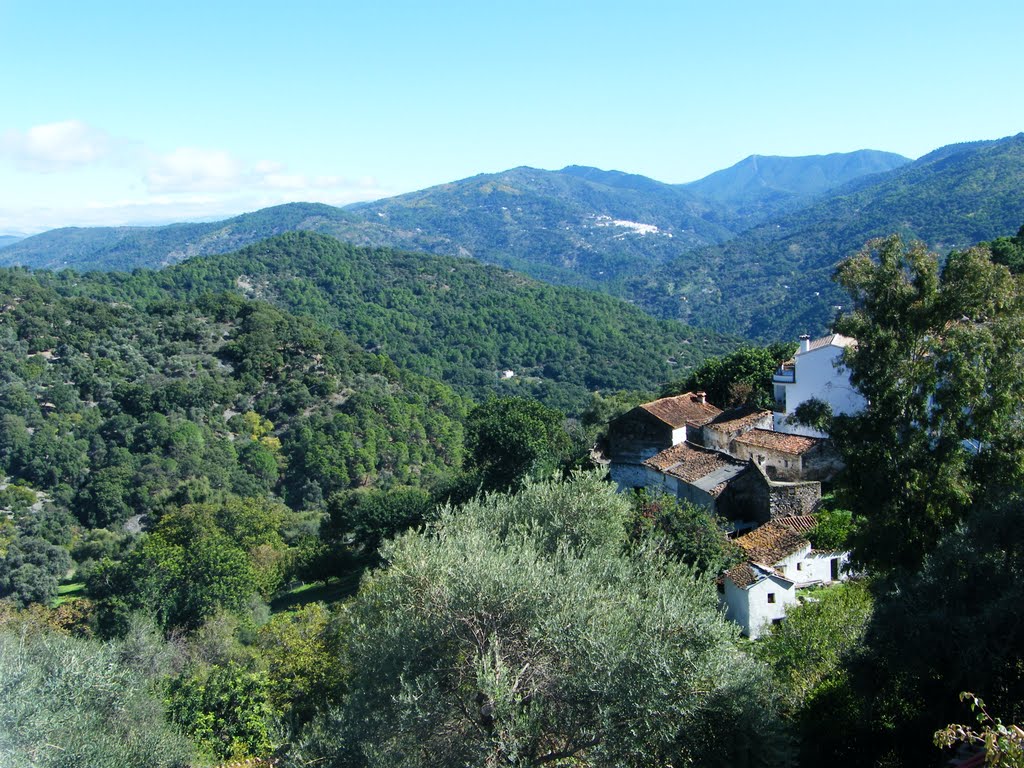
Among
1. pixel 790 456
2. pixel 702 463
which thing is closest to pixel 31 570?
pixel 702 463

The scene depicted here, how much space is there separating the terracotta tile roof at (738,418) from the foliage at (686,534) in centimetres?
781

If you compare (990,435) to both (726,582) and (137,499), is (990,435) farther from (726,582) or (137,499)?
(137,499)

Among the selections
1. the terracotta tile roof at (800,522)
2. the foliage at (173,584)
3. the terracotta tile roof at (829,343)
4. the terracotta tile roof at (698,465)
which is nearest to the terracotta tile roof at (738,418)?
the terracotta tile roof at (698,465)

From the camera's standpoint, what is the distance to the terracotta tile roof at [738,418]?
2655 cm

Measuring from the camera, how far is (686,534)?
18.0 metres

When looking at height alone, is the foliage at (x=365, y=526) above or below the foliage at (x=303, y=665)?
below

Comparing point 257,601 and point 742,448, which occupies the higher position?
point 742,448

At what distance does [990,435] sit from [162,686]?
59.2 feet

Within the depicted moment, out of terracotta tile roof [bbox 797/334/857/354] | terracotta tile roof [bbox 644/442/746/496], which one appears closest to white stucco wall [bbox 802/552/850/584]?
terracotta tile roof [bbox 644/442/746/496]

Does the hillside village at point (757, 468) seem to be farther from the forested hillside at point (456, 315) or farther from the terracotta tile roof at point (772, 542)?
the forested hillside at point (456, 315)

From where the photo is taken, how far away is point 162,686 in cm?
1762

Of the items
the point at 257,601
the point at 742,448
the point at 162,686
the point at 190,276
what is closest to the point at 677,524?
the point at 742,448

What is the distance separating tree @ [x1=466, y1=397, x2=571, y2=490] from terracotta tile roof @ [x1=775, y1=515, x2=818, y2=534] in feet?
43.2

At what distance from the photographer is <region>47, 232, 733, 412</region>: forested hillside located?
108 m
